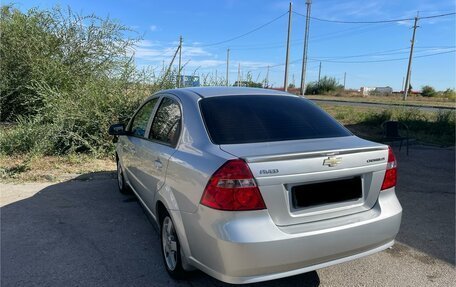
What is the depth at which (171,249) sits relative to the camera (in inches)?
132

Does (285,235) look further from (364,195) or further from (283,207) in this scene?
(364,195)

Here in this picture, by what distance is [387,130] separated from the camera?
32.4ft

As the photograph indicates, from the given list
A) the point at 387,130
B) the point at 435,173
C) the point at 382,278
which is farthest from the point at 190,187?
the point at 387,130

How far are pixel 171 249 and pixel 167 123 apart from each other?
1172mm

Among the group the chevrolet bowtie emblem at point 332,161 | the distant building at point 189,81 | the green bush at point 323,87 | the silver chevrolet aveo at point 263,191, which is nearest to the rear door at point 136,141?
the silver chevrolet aveo at point 263,191

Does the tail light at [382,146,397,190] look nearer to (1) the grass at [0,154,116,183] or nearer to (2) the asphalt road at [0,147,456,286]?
(2) the asphalt road at [0,147,456,286]

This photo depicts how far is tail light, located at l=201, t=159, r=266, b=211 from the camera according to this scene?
2.52 m

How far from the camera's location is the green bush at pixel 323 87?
6581 centimetres

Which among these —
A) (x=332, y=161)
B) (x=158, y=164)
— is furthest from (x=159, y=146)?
(x=332, y=161)

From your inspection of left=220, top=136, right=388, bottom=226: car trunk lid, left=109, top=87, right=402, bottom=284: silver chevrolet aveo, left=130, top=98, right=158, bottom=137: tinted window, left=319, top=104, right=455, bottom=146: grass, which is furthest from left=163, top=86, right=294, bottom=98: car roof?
left=319, top=104, right=455, bottom=146: grass

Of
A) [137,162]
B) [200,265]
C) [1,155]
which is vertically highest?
[137,162]

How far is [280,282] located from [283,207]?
102 cm

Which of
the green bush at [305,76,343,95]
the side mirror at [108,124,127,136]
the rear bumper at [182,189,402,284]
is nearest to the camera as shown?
the rear bumper at [182,189,402,284]

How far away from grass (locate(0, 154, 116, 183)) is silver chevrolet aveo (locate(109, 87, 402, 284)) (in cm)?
396
